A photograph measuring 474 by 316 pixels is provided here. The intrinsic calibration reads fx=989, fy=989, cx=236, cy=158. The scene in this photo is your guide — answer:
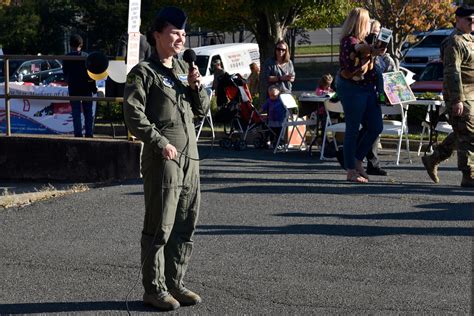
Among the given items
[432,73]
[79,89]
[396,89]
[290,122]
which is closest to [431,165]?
[396,89]

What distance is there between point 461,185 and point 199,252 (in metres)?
4.11

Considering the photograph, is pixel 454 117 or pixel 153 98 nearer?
pixel 153 98

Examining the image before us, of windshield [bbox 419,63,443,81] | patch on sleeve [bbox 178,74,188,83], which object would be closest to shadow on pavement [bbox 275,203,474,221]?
patch on sleeve [bbox 178,74,188,83]

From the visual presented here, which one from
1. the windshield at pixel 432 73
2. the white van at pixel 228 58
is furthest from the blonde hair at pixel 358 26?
the white van at pixel 228 58

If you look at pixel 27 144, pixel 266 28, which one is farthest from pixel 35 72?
pixel 27 144

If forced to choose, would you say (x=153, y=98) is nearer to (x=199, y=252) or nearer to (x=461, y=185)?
(x=199, y=252)

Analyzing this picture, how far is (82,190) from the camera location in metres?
11.3

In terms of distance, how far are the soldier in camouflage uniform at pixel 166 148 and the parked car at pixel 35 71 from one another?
18897mm

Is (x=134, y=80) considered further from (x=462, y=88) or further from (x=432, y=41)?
(x=432, y=41)

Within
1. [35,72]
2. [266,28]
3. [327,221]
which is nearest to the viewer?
[327,221]

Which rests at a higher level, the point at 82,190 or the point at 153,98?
the point at 153,98

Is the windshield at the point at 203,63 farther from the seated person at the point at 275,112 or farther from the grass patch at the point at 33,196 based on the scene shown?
the grass patch at the point at 33,196

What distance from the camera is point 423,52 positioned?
34156 millimetres

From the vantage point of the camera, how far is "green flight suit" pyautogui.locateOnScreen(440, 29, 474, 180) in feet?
33.7
